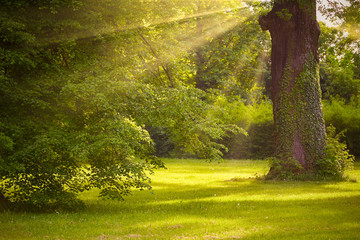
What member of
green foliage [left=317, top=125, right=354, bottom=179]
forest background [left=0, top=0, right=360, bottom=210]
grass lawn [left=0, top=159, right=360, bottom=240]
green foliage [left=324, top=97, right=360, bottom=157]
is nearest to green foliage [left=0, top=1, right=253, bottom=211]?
forest background [left=0, top=0, right=360, bottom=210]

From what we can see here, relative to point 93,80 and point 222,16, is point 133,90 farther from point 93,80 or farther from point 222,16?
point 222,16

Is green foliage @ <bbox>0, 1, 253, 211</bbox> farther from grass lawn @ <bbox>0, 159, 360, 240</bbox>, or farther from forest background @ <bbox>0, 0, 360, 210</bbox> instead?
grass lawn @ <bbox>0, 159, 360, 240</bbox>

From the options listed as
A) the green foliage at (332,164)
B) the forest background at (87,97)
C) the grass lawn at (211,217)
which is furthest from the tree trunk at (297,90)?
the forest background at (87,97)

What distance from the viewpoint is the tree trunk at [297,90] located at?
1698cm

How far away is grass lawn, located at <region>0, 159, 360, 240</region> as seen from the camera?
8102 mm

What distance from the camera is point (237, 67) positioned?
107ft

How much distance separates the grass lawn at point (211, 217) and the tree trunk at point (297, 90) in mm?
2624

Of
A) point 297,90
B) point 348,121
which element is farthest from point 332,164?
point 348,121

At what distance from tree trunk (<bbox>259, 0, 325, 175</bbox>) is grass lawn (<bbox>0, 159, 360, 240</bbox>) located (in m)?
2.62

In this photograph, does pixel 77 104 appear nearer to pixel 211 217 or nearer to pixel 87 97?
pixel 87 97

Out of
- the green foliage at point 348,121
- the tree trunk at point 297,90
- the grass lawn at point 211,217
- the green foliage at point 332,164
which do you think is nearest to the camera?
the grass lawn at point 211,217

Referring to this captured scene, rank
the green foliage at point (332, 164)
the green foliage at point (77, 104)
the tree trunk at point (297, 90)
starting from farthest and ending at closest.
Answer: the tree trunk at point (297, 90) → the green foliage at point (332, 164) → the green foliage at point (77, 104)

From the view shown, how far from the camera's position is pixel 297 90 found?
17188 millimetres

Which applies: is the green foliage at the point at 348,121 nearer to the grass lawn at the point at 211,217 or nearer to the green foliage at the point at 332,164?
the green foliage at the point at 332,164
